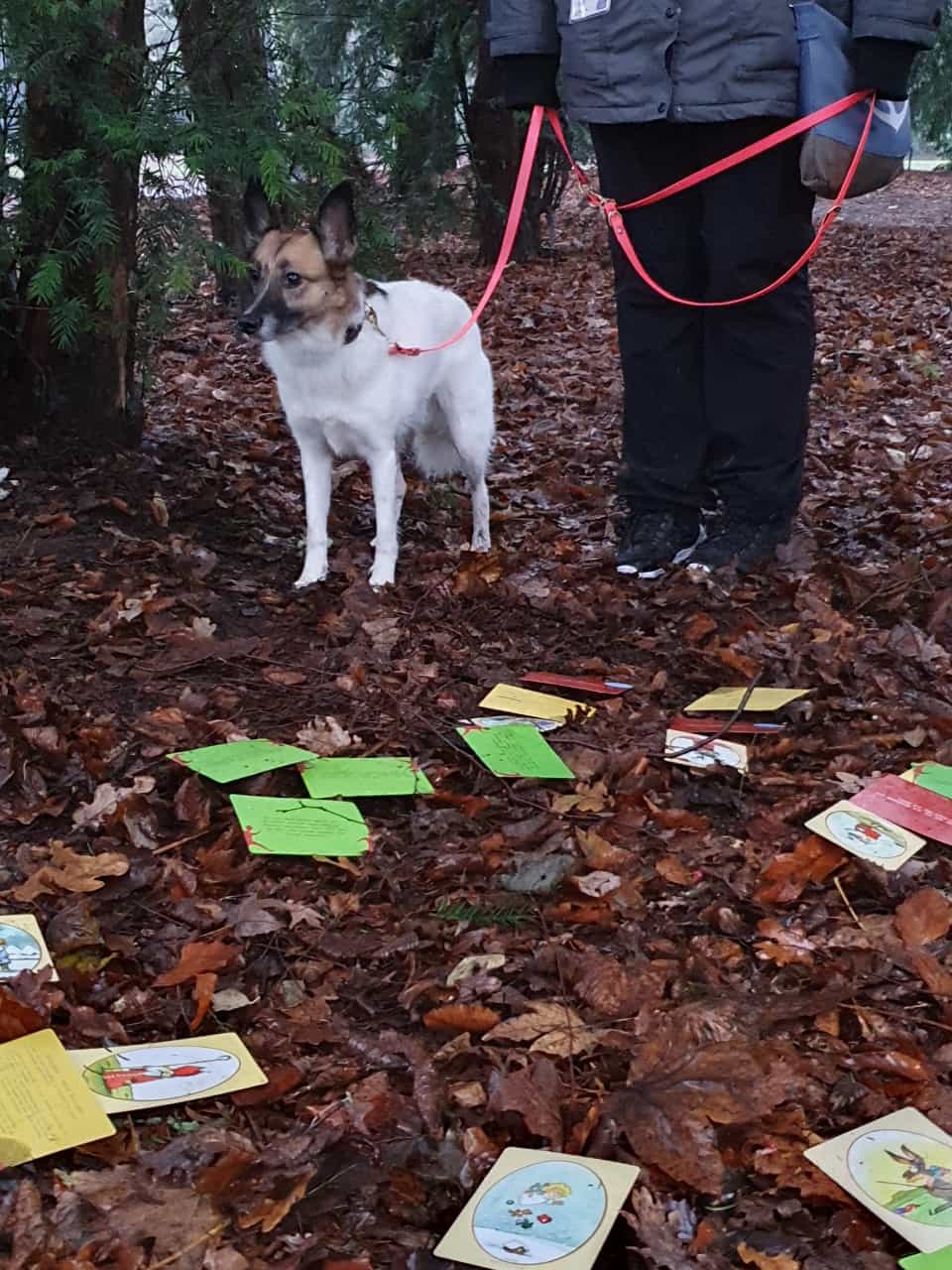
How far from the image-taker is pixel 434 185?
28.4ft

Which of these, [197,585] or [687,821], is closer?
[687,821]

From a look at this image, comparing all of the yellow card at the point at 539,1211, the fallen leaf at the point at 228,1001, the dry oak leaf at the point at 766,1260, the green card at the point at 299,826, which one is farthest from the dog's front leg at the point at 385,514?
the dry oak leaf at the point at 766,1260

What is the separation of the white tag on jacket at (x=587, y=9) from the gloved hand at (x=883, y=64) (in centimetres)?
77

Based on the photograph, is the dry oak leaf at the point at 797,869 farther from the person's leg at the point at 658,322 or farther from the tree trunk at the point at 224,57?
the tree trunk at the point at 224,57

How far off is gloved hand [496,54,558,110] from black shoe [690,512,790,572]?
60.4 inches

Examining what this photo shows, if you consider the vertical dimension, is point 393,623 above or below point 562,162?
below

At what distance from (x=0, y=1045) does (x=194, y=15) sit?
375cm

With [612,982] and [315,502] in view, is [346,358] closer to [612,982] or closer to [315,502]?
[315,502]

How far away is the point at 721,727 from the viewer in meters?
3.39

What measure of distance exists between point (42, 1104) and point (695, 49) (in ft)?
10.9

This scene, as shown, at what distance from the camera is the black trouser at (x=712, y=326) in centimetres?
399

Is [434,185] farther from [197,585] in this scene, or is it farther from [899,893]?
[899,893]

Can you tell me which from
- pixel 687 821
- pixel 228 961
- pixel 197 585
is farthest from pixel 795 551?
pixel 228 961

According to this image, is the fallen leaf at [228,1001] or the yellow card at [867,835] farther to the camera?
the yellow card at [867,835]
